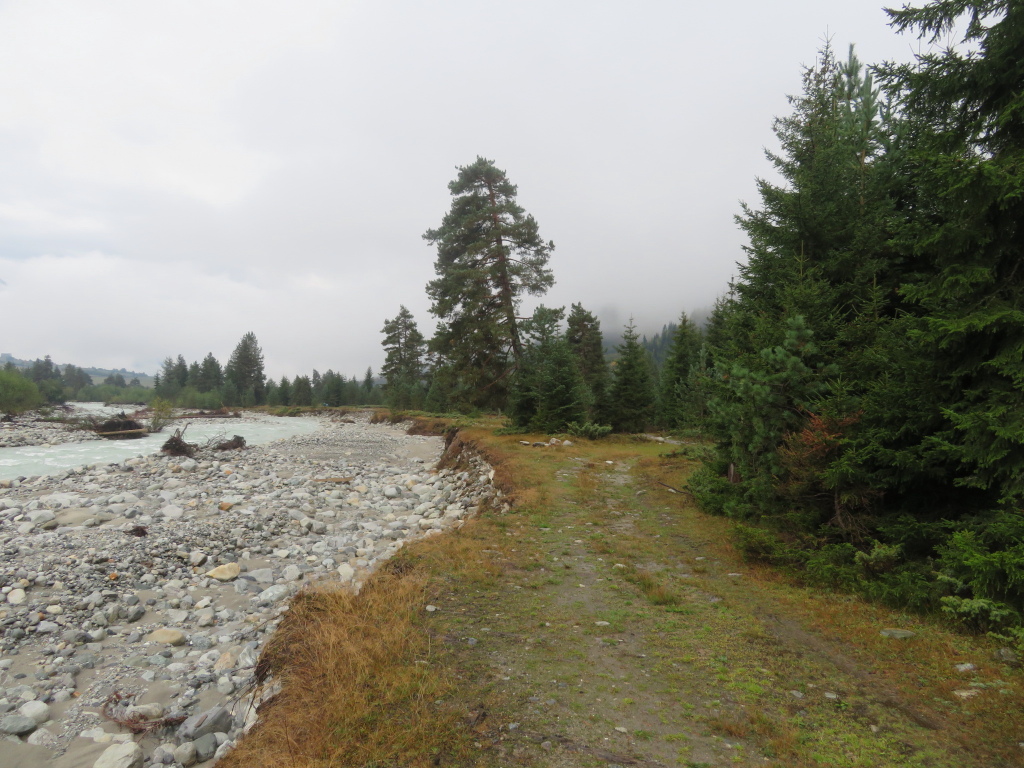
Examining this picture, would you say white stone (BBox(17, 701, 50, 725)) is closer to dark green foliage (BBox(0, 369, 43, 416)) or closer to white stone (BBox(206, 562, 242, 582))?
white stone (BBox(206, 562, 242, 582))

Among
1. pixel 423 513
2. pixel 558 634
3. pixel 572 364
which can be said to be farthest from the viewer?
pixel 572 364

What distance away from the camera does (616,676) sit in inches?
160

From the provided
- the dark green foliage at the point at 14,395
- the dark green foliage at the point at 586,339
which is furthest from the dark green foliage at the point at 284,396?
the dark green foliage at the point at 586,339

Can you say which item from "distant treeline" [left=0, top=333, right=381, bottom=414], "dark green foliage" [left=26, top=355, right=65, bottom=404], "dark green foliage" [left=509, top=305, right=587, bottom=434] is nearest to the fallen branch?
"dark green foliage" [left=509, top=305, right=587, bottom=434]

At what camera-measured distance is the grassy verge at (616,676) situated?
3111 mm

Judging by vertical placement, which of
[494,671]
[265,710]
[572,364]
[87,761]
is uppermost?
[572,364]

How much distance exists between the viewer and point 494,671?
4070 millimetres

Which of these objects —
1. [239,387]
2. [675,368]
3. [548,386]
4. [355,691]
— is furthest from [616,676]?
[239,387]

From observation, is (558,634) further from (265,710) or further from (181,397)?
(181,397)

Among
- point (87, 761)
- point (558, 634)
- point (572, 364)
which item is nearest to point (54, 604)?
point (87, 761)

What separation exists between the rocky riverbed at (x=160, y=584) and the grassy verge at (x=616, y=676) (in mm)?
1197

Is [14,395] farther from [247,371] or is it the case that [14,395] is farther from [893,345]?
[893,345]

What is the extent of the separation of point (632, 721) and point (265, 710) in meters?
3.19

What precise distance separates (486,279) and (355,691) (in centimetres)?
2250
